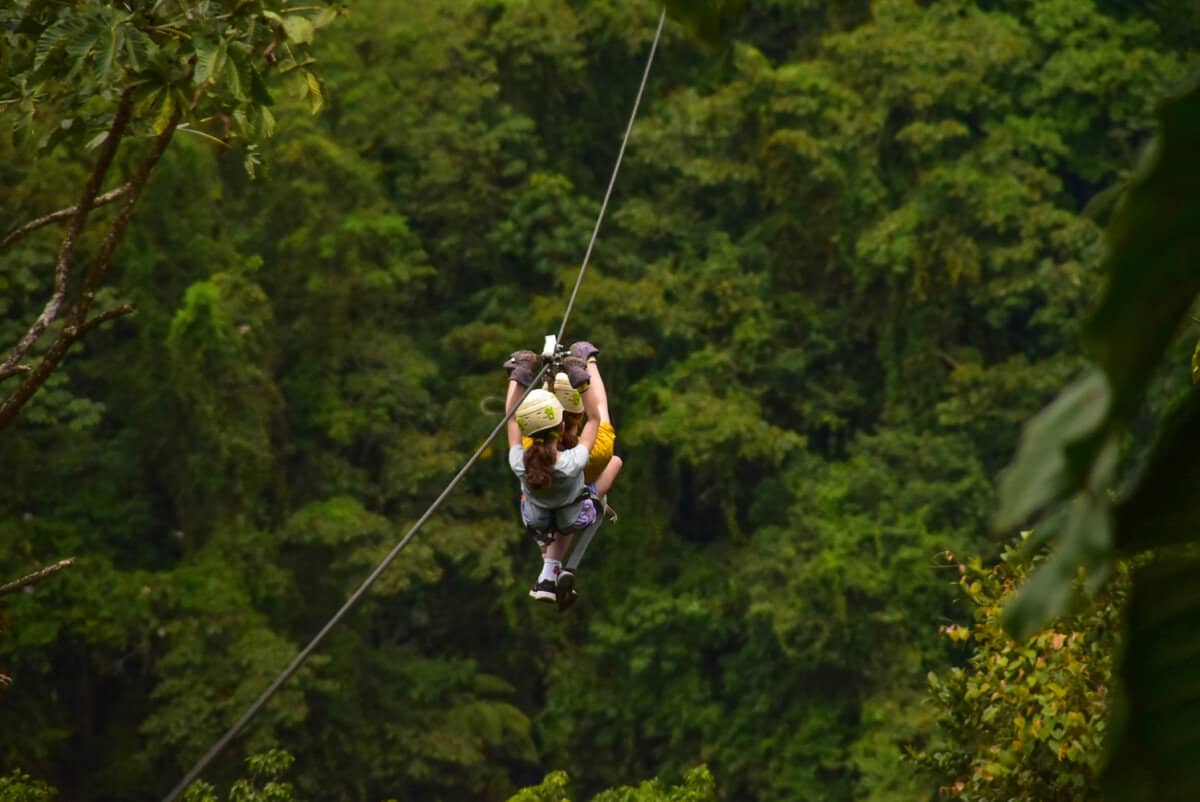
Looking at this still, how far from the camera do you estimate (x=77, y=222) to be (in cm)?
287

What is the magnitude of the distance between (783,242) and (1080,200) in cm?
236

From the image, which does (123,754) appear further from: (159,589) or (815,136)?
(815,136)

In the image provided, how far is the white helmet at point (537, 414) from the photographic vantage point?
12.9 feet

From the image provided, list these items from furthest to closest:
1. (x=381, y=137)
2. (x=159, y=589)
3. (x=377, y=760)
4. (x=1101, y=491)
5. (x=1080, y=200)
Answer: (x=1080, y=200) < (x=381, y=137) < (x=377, y=760) < (x=159, y=589) < (x=1101, y=491)

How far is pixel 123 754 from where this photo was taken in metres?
12.1

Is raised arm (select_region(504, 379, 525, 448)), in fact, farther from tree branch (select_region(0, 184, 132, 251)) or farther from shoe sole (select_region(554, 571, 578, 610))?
tree branch (select_region(0, 184, 132, 251))

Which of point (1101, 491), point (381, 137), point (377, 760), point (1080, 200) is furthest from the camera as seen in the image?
point (1080, 200)

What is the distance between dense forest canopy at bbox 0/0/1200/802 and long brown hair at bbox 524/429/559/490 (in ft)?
24.2

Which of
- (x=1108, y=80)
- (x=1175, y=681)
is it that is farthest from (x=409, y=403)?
(x=1175, y=681)

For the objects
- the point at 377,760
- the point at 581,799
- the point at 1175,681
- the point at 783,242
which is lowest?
the point at 581,799

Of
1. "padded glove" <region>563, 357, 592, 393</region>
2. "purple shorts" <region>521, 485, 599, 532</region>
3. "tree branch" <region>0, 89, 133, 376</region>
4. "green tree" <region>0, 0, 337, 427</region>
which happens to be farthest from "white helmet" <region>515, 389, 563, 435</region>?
"tree branch" <region>0, 89, 133, 376</region>

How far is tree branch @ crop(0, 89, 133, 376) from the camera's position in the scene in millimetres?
2854

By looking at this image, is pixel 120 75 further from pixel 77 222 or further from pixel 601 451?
pixel 601 451

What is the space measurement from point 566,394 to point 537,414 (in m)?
0.35
